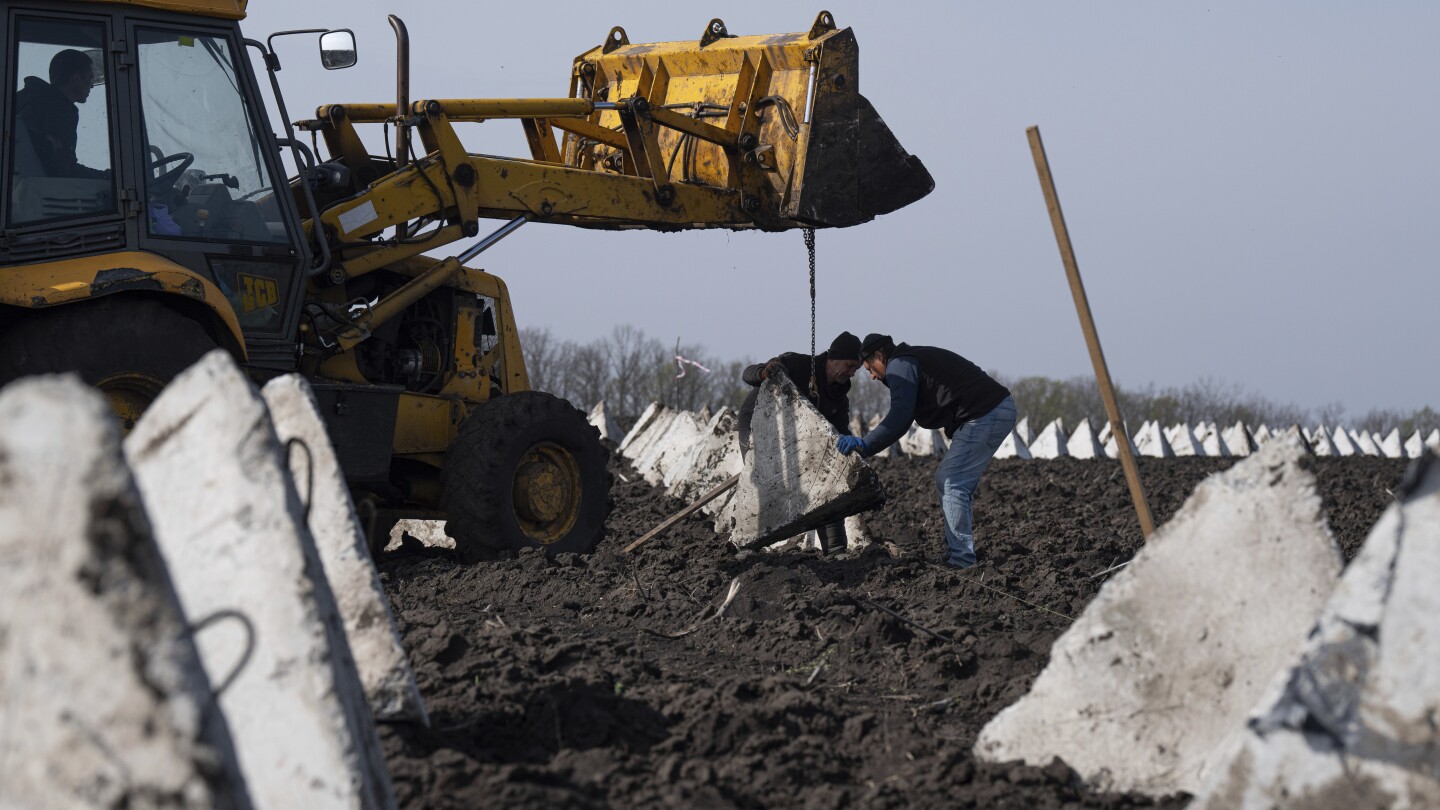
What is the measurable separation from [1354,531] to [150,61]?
820 cm

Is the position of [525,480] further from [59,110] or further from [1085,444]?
[1085,444]

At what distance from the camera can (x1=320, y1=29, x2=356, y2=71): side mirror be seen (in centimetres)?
718

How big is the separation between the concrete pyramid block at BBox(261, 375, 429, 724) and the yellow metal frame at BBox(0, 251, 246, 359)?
2433 millimetres

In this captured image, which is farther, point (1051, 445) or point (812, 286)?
point (1051, 445)

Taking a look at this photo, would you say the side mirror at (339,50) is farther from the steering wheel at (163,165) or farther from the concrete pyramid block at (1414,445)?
the concrete pyramid block at (1414,445)

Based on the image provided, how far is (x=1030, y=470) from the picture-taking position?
18281 millimetres

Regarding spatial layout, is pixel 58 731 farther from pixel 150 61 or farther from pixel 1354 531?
pixel 1354 531

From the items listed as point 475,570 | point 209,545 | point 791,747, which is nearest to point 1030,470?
point 475,570

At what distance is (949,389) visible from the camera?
8.63 m

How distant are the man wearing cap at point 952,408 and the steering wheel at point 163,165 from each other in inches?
150

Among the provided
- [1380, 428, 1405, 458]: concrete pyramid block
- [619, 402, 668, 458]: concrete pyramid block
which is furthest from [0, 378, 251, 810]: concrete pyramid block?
[1380, 428, 1405, 458]: concrete pyramid block

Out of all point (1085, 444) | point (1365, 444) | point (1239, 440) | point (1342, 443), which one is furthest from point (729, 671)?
point (1365, 444)

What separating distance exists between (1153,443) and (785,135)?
53.5 feet

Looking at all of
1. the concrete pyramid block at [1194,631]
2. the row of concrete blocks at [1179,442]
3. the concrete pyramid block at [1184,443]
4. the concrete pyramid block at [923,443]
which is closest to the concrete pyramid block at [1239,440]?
the row of concrete blocks at [1179,442]
